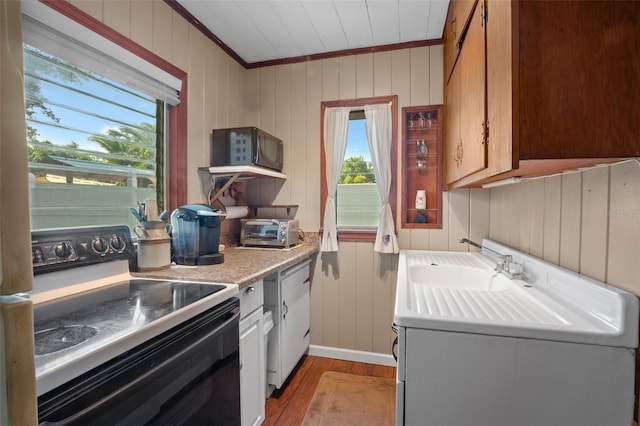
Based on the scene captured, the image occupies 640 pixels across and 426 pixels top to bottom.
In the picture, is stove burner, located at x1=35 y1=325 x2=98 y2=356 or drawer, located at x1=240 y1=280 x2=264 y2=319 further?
drawer, located at x1=240 y1=280 x2=264 y2=319

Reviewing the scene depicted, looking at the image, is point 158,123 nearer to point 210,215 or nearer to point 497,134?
point 210,215

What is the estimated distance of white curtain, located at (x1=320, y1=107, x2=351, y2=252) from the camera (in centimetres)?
238

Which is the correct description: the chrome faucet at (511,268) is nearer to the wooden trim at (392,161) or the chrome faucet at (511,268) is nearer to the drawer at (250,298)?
the wooden trim at (392,161)

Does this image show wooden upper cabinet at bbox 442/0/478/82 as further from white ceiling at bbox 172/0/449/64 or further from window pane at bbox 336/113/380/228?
window pane at bbox 336/113/380/228

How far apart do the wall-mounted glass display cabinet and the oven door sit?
160 cm

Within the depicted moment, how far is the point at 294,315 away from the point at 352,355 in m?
0.68

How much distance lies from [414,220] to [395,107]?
896mm

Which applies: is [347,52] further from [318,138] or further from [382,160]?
[382,160]

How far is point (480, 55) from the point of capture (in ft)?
3.68

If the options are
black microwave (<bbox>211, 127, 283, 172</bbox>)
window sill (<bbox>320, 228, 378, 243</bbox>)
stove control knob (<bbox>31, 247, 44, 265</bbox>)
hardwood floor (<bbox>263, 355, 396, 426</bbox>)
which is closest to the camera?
stove control knob (<bbox>31, 247, 44, 265</bbox>)

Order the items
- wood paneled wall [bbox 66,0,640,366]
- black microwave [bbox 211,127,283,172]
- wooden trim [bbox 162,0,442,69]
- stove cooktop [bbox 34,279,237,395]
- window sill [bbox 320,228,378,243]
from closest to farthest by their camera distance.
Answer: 1. stove cooktop [bbox 34,279,237,395]
2. wood paneled wall [bbox 66,0,640,366]
3. wooden trim [bbox 162,0,442,69]
4. black microwave [bbox 211,127,283,172]
5. window sill [bbox 320,228,378,243]

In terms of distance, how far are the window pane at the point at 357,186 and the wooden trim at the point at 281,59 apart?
51cm

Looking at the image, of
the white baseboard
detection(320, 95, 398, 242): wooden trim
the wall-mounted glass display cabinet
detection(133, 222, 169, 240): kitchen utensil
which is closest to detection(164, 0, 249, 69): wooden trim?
detection(320, 95, 398, 242): wooden trim

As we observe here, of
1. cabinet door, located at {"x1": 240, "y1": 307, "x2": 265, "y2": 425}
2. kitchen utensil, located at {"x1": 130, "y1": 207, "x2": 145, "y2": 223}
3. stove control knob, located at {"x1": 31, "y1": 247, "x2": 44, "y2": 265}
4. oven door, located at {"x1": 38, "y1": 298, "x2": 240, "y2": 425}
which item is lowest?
cabinet door, located at {"x1": 240, "y1": 307, "x2": 265, "y2": 425}
